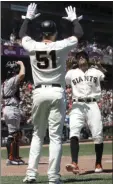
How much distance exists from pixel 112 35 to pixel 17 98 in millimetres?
27832

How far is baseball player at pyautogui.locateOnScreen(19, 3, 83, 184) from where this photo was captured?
18.6 ft

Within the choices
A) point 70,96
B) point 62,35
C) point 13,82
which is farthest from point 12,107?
point 62,35

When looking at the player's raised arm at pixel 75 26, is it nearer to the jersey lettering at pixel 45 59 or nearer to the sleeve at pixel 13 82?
the jersey lettering at pixel 45 59

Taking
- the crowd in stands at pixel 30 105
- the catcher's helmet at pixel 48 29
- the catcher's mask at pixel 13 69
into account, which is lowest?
the crowd in stands at pixel 30 105

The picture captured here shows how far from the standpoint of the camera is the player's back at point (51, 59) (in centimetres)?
576

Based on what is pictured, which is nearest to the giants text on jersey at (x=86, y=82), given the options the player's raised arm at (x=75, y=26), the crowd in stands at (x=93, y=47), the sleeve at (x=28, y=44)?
the player's raised arm at (x=75, y=26)

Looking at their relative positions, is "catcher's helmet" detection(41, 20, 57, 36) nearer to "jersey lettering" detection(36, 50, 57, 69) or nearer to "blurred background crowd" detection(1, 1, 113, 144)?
"jersey lettering" detection(36, 50, 57, 69)

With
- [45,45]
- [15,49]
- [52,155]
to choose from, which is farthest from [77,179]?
[15,49]

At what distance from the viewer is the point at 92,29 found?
35.1m

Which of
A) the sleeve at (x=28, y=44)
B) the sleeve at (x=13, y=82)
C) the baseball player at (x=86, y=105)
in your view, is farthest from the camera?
the sleeve at (x=13, y=82)

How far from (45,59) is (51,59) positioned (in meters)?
0.07

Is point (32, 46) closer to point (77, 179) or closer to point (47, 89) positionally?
point (47, 89)

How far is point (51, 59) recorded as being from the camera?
19.0 feet

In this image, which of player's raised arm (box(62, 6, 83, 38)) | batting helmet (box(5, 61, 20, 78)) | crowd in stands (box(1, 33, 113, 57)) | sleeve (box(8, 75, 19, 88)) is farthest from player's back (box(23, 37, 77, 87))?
crowd in stands (box(1, 33, 113, 57))
